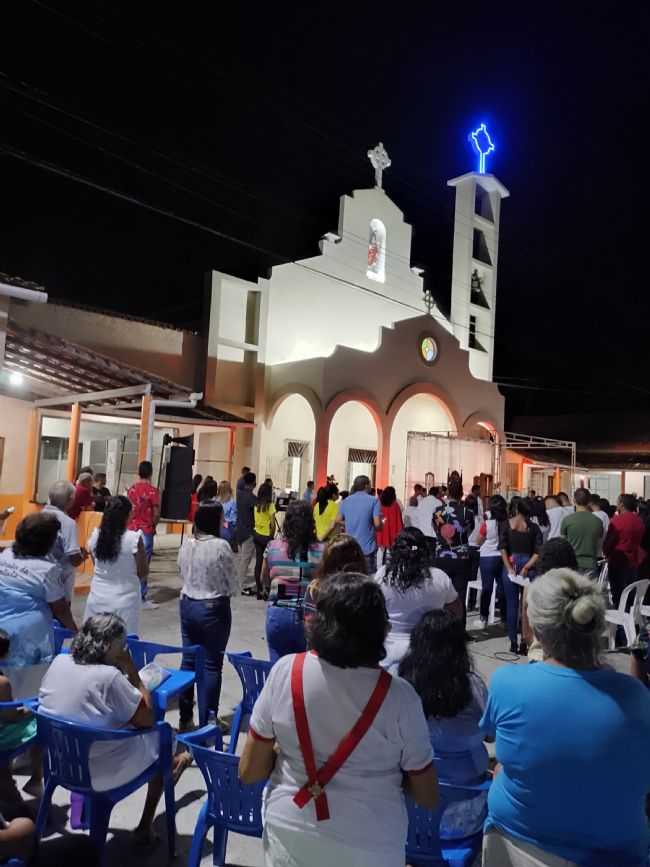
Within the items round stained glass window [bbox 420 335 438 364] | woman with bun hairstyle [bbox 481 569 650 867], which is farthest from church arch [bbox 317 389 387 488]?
woman with bun hairstyle [bbox 481 569 650 867]

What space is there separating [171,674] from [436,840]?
1797 millimetres

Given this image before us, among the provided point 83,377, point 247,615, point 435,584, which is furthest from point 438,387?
point 435,584

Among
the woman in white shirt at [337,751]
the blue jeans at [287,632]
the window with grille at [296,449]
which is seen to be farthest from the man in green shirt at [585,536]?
the window with grille at [296,449]

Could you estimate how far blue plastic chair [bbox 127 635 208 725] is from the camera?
3.43m

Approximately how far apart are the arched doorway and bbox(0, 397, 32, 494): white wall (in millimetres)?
5780

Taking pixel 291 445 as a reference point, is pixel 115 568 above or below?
below

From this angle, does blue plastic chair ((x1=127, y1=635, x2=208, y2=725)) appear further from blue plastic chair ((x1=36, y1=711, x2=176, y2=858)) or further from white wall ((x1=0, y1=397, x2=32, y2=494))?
white wall ((x1=0, y1=397, x2=32, y2=494))

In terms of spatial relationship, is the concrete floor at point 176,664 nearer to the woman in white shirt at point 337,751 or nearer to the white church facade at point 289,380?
the woman in white shirt at point 337,751

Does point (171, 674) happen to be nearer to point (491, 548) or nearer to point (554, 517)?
point (491, 548)

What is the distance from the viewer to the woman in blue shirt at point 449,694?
2.95 meters

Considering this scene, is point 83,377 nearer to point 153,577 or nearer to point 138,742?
point 153,577

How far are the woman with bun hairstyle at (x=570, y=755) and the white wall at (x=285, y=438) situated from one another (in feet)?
49.0

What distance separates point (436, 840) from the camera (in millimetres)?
2523

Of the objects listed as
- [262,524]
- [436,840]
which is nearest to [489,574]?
[262,524]
